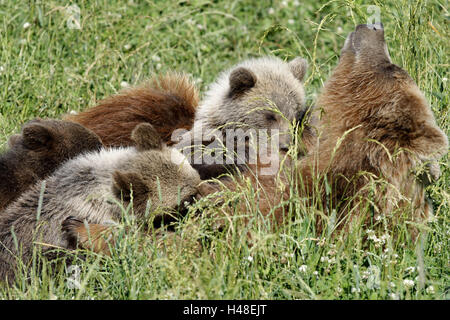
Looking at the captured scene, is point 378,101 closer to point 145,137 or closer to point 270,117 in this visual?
point 270,117

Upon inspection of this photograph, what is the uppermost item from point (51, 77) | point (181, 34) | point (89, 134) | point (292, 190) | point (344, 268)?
point (181, 34)

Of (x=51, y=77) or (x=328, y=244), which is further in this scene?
(x=51, y=77)

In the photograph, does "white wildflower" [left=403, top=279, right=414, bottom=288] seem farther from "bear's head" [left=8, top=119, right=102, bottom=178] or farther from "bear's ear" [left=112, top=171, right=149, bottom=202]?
"bear's head" [left=8, top=119, right=102, bottom=178]

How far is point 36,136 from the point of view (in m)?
6.04

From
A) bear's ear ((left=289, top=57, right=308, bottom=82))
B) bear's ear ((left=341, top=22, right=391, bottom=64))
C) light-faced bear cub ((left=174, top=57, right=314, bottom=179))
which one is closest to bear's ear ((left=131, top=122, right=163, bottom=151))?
light-faced bear cub ((left=174, top=57, right=314, bottom=179))

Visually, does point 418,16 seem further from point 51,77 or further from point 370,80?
point 51,77

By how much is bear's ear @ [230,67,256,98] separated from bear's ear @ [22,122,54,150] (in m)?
1.75

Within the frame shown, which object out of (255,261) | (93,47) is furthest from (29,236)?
(93,47)

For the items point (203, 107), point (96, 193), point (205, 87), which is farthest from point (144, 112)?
point (205, 87)

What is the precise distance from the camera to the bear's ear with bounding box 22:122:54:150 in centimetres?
601

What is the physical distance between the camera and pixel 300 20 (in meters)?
9.76

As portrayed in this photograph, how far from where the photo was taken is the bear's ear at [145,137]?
5500mm

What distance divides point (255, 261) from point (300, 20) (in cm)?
597

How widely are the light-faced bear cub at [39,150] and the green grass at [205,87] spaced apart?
749 mm
